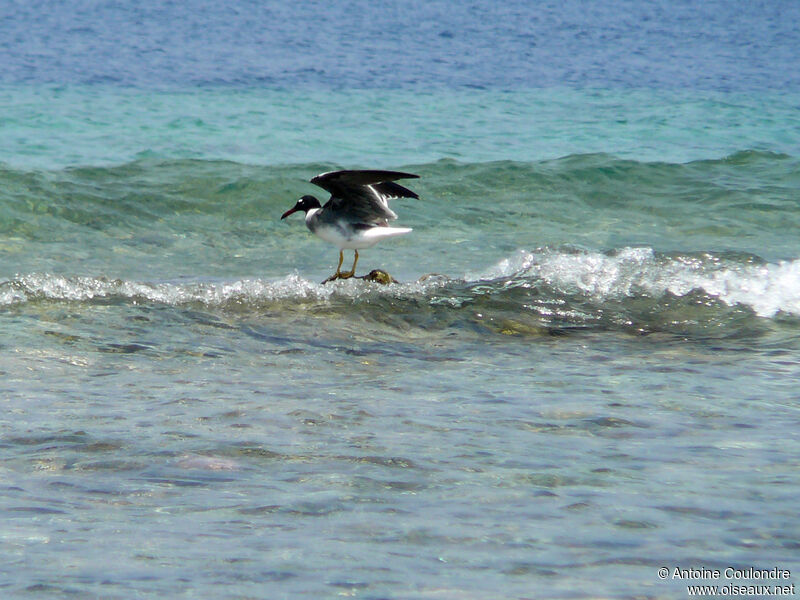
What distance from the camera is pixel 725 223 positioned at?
13.5 metres

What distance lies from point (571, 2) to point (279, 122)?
29579 mm

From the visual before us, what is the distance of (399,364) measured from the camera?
6.64 metres

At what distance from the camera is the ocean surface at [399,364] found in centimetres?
364

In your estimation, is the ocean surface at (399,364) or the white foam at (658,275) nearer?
the ocean surface at (399,364)

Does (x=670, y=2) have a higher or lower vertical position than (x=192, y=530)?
higher

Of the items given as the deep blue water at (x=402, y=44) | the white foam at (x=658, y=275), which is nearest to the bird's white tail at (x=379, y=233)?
the white foam at (x=658, y=275)

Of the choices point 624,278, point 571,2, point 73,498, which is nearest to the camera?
point 73,498

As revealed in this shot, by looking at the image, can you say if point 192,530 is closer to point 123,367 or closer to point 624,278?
point 123,367

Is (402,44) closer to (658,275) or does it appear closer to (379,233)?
(658,275)

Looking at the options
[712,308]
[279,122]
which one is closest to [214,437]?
[712,308]

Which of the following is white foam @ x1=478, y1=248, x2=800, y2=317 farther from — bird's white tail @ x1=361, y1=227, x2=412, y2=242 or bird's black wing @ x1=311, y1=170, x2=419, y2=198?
bird's black wing @ x1=311, y1=170, x2=419, y2=198

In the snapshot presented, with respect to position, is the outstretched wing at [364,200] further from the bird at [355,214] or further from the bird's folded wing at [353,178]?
the bird's folded wing at [353,178]

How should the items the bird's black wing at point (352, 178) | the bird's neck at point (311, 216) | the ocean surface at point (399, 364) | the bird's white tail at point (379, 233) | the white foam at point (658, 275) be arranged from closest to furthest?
the ocean surface at point (399, 364)
the bird's black wing at point (352, 178)
the bird's white tail at point (379, 233)
the white foam at point (658, 275)
the bird's neck at point (311, 216)

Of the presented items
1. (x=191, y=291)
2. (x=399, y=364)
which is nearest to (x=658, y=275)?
(x=399, y=364)
